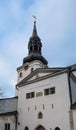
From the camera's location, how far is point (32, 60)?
42.2 meters

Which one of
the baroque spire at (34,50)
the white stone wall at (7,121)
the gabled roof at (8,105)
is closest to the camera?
the white stone wall at (7,121)

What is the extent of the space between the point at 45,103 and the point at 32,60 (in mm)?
21352

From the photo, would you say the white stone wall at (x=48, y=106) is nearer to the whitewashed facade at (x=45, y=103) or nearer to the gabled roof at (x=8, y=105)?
the whitewashed facade at (x=45, y=103)

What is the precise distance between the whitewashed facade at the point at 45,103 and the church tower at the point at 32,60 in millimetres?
14895

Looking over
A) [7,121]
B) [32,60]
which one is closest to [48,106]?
[7,121]

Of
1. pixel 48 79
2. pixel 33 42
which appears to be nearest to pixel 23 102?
pixel 48 79

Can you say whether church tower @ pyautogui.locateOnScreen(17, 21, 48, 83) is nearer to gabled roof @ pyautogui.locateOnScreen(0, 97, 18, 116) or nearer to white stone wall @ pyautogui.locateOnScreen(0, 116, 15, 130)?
gabled roof @ pyautogui.locateOnScreen(0, 97, 18, 116)

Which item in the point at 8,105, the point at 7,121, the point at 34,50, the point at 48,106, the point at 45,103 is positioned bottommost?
the point at 7,121

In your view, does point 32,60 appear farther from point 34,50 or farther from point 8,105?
point 8,105

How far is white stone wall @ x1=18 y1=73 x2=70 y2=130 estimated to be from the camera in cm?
1970

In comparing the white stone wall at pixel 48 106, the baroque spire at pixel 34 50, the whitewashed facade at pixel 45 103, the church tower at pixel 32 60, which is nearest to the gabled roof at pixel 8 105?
the whitewashed facade at pixel 45 103

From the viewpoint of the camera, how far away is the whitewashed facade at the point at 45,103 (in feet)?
64.3

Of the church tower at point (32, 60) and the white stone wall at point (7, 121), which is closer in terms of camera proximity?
the white stone wall at point (7, 121)

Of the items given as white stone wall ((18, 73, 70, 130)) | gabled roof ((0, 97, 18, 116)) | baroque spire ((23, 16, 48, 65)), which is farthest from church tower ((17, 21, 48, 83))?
white stone wall ((18, 73, 70, 130))
